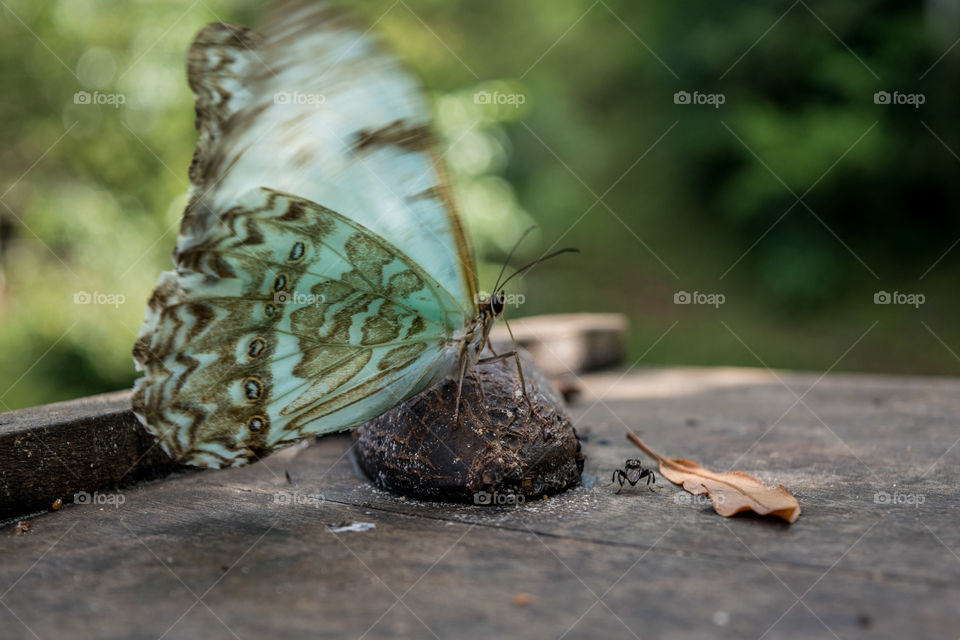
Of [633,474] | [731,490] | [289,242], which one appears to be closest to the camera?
[289,242]

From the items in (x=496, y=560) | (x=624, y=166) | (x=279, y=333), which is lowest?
(x=496, y=560)

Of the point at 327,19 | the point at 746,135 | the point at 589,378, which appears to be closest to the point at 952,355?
the point at 746,135

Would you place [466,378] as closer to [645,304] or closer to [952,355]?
[952,355]

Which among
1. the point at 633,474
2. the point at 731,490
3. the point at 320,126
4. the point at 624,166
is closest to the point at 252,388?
the point at 320,126

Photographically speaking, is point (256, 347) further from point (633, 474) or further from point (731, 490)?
point (731, 490)

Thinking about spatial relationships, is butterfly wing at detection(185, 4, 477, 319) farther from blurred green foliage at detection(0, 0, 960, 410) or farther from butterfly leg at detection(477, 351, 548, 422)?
blurred green foliage at detection(0, 0, 960, 410)

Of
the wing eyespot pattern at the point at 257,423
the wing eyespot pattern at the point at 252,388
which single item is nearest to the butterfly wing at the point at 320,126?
the wing eyespot pattern at the point at 252,388
